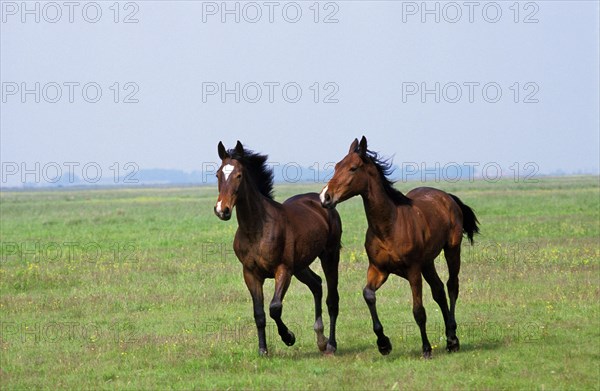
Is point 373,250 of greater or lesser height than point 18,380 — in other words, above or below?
above

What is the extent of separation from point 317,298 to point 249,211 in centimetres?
195

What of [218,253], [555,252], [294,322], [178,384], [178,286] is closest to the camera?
[178,384]

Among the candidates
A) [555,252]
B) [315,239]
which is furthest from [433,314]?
[555,252]

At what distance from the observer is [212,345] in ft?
40.3

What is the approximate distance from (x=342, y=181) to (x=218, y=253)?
1535 centimetres

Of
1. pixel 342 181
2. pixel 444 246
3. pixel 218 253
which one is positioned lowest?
pixel 218 253

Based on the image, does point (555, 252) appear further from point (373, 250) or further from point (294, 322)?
point (373, 250)

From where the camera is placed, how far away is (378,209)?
1083 cm

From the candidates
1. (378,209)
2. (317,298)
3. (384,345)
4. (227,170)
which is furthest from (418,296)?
(227,170)

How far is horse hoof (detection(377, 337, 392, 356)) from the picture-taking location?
10.9 meters

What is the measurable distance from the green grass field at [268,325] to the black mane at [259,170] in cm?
223

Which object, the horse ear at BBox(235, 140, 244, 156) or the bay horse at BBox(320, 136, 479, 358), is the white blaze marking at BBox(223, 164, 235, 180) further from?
the bay horse at BBox(320, 136, 479, 358)

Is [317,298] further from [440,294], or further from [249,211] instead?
[249,211]

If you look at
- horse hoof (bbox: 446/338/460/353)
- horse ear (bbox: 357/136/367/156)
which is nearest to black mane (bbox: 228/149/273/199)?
horse ear (bbox: 357/136/367/156)
